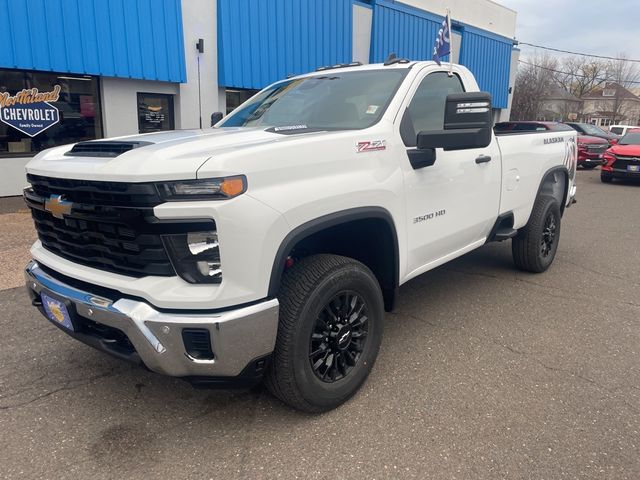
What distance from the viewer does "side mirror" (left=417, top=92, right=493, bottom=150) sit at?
115 inches

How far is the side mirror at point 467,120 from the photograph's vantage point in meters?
2.91

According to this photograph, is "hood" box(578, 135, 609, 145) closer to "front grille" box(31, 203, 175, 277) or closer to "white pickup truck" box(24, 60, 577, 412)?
"white pickup truck" box(24, 60, 577, 412)

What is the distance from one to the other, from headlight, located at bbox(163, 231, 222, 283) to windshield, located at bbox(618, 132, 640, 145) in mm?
16864

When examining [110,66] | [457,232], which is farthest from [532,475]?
[110,66]

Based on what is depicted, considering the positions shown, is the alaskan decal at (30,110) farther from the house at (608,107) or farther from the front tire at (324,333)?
the house at (608,107)

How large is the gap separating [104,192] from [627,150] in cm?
1621

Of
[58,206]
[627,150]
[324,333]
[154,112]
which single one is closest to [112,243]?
[58,206]

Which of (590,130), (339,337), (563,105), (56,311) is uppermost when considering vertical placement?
(563,105)

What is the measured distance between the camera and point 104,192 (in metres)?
2.31

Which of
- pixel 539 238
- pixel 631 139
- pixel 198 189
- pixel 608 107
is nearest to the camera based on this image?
pixel 198 189

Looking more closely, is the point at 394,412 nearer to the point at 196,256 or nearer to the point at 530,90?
the point at 196,256

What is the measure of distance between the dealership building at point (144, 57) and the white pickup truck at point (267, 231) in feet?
24.6

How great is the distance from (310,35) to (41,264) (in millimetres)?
11761

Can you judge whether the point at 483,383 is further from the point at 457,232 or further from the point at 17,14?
the point at 17,14
